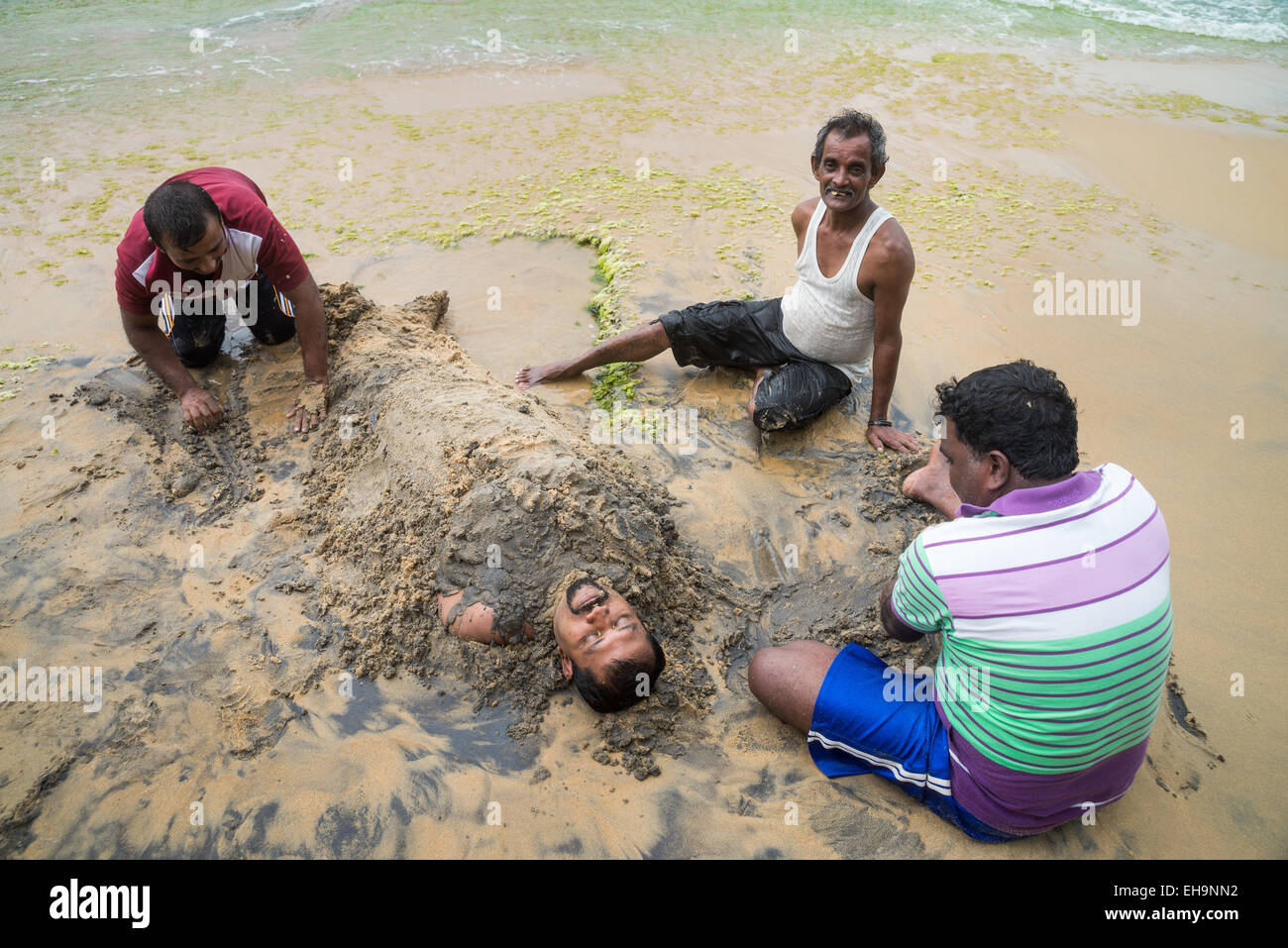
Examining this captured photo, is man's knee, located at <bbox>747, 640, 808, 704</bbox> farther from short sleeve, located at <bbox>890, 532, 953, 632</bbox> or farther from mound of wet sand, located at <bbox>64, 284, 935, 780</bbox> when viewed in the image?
short sleeve, located at <bbox>890, 532, 953, 632</bbox>

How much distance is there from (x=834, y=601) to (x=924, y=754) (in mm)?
842

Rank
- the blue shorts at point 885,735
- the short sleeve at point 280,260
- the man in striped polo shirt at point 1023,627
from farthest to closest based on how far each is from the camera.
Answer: the short sleeve at point 280,260
the blue shorts at point 885,735
the man in striped polo shirt at point 1023,627

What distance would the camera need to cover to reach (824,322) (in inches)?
148

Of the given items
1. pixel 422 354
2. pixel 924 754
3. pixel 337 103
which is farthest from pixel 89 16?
pixel 924 754

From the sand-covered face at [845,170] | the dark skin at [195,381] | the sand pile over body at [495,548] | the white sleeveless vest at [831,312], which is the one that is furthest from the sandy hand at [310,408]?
the sand-covered face at [845,170]

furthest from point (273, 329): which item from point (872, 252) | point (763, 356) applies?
point (872, 252)

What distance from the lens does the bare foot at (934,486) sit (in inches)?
127

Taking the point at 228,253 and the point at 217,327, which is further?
the point at 217,327

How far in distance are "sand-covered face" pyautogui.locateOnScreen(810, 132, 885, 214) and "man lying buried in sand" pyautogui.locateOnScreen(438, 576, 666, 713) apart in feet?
6.72

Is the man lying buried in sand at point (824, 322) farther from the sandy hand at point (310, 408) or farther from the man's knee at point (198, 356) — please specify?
the man's knee at point (198, 356)

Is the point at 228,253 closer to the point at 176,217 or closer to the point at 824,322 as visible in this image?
the point at 176,217

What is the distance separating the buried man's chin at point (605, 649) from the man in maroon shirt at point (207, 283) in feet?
6.36

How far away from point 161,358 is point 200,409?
30 cm

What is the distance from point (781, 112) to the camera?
7.32m
